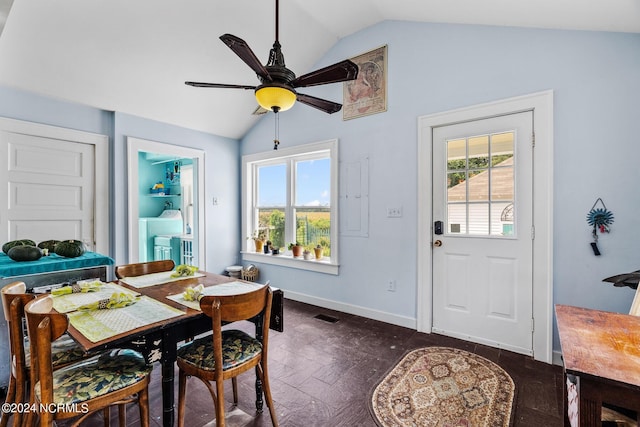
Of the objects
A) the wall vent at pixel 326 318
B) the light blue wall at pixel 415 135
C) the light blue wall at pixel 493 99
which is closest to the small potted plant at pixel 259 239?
the light blue wall at pixel 415 135

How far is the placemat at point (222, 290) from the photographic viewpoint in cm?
163

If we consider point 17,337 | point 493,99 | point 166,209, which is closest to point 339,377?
point 17,337

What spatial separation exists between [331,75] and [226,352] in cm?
174

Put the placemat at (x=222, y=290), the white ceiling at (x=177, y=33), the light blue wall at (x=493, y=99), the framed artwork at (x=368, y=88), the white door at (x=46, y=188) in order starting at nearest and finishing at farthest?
1. the placemat at (x=222, y=290)
2. the light blue wall at (x=493, y=99)
3. the white ceiling at (x=177, y=33)
4. the white door at (x=46, y=188)
5. the framed artwork at (x=368, y=88)

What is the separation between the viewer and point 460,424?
1776mm

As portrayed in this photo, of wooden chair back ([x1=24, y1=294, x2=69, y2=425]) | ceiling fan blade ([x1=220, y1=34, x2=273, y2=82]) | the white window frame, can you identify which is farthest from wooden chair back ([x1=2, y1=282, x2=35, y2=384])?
the white window frame

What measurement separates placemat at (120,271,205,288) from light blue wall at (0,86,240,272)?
1625 millimetres

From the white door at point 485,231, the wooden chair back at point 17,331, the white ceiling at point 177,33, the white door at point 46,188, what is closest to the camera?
the wooden chair back at point 17,331

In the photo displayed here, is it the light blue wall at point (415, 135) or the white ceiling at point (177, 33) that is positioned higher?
the white ceiling at point (177, 33)

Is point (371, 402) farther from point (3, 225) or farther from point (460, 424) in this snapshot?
point (3, 225)

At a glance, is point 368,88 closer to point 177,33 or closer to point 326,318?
point 177,33

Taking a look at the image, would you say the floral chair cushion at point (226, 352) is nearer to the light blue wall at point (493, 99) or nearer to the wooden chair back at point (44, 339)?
the wooden chair back at point (44, 339)

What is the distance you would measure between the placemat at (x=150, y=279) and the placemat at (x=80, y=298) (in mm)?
108

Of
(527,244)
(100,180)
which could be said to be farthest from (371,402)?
(100,180)
